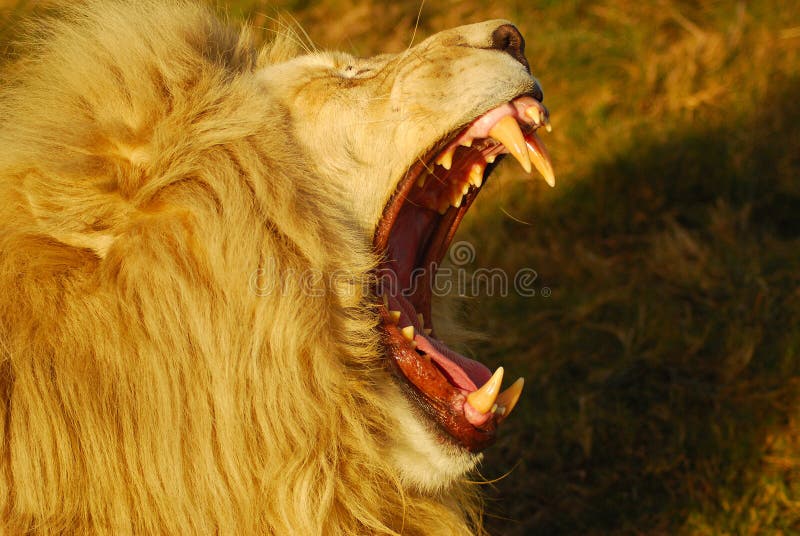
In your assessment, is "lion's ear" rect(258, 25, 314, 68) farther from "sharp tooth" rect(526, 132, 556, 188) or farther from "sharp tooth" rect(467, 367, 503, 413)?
"sharp tooth" rect(467, 367, 503, 413)

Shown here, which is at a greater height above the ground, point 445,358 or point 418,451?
point 445,358

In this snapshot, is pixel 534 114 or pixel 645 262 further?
pixel 645 262

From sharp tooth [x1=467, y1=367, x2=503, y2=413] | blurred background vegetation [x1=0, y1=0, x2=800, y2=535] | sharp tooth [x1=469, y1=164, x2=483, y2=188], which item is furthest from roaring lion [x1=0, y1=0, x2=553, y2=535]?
blurred background vegetation [x1=0, y1=0, x2=800, y2=535]

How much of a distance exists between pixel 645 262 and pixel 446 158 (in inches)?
66.3

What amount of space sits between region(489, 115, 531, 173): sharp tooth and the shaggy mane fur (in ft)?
1.38

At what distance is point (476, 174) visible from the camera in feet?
7.66

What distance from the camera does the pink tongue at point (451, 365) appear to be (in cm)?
215

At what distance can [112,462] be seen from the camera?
172cm

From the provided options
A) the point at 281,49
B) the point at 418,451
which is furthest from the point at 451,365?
the point at 281,49

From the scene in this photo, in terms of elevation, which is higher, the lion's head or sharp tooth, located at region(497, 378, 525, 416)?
the lion's head

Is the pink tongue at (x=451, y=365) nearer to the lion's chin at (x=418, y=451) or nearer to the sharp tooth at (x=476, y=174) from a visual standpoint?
the lion's chin at (x=418, y=451)

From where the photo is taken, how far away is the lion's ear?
7.75ft

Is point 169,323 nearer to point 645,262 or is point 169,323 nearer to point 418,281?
point 418,281

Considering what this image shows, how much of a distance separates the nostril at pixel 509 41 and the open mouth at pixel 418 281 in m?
0.11
